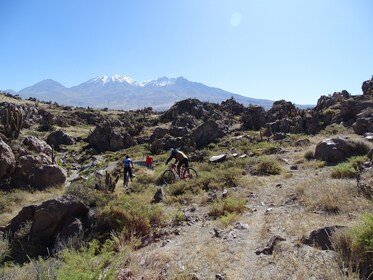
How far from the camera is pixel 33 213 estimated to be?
1077cm

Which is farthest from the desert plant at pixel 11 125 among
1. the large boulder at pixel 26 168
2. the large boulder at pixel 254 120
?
the large boulder at pixel 254 120

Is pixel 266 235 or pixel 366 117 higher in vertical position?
pixel 366 117

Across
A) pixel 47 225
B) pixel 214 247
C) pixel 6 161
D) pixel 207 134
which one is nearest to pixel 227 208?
pixel 214 247

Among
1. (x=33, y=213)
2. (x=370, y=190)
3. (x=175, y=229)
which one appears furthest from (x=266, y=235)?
(x=33, y=213)

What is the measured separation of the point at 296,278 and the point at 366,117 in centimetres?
2368

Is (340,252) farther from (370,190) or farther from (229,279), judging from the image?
(370,190)

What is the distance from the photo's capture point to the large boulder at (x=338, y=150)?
16.3 meters

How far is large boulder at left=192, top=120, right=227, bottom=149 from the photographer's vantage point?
33.0 m

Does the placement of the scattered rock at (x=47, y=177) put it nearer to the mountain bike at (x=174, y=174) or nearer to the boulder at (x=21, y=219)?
the mountain bike at (x=174, y=174)

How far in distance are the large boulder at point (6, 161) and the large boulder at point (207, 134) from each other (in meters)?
17.8

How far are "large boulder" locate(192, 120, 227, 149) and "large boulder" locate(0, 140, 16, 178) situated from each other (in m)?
17.8

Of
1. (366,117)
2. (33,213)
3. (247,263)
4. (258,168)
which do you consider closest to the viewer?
(247,263)

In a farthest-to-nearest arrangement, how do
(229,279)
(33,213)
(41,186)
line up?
(41,186)
(33,213)
(229,279)

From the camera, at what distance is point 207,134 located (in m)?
33.8
